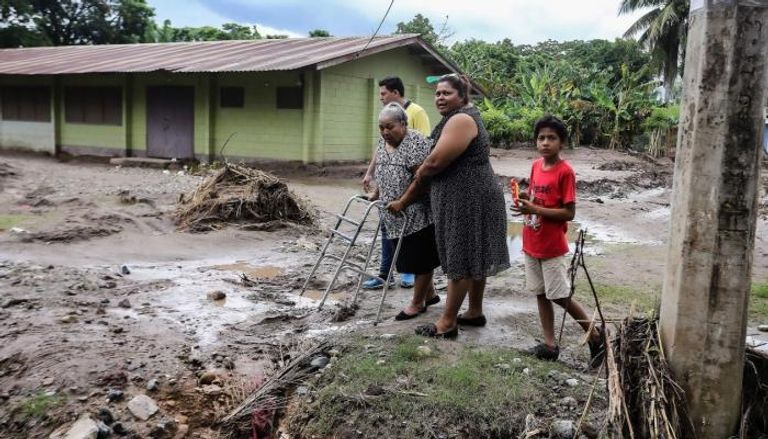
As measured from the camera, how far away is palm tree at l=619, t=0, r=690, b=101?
1258 inches

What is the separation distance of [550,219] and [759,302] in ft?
9.28

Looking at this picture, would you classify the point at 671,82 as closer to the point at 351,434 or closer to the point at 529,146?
the point at 529,146

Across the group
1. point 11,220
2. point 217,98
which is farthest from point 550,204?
point 217,98

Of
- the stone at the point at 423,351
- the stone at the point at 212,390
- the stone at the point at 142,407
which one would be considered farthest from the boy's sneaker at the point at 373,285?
the stone at the point at 142,407

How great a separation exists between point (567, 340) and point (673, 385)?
1.95 m

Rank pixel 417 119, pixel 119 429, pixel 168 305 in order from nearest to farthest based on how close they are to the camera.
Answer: pixel 119 429 < pixel 168 305 < pixel 417 119

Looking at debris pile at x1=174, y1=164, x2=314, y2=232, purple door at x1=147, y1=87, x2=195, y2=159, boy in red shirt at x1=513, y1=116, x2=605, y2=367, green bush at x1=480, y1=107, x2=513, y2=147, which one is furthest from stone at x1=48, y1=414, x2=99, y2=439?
green bush at x1=480, y1=107, x2=513, y2=147

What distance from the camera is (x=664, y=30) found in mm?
32812

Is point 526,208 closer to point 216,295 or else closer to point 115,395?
point 115,395

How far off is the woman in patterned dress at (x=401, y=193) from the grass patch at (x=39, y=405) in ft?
7.38

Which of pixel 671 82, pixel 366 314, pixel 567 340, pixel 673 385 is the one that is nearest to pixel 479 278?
pixel 567 340

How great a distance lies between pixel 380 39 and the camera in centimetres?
1777

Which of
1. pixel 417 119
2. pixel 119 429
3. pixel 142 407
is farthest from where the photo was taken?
pixel 417 119

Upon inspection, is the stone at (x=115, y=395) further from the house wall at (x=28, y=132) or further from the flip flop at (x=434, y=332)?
the house wall at (x=28, y=132)
